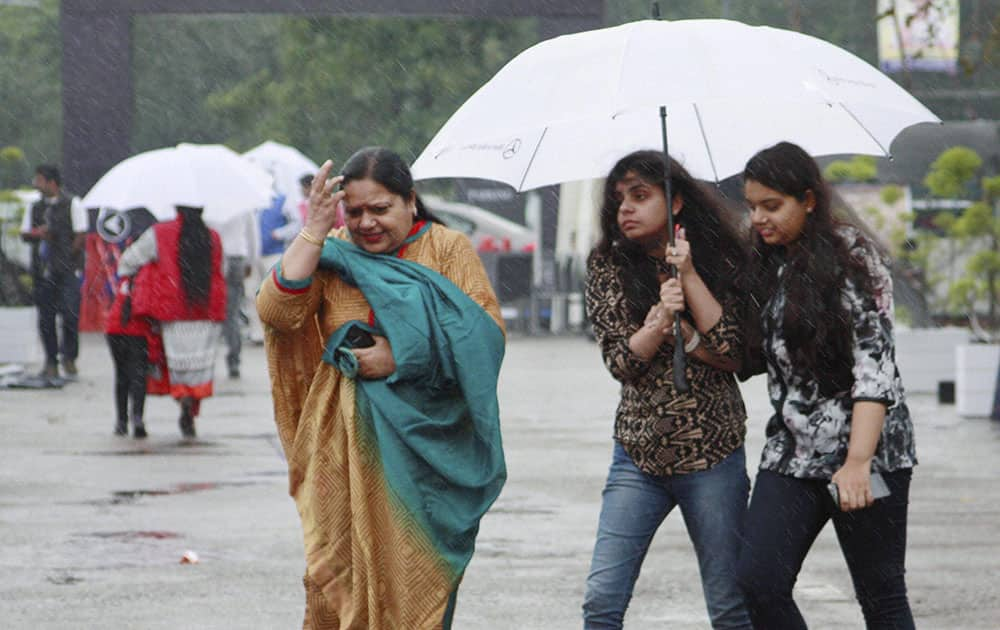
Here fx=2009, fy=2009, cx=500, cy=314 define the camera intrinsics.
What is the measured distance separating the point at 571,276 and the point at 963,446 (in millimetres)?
14682

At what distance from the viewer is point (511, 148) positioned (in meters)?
6.07

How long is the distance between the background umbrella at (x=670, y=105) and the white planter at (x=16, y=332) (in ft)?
51.1

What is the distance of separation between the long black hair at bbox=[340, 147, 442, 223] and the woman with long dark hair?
25.9 ft

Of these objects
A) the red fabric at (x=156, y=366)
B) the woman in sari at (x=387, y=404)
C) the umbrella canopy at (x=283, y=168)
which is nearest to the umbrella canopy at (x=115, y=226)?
the umbrella canopy at (x=283, y=168)

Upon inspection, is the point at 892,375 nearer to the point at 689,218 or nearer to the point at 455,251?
the point at 689,218

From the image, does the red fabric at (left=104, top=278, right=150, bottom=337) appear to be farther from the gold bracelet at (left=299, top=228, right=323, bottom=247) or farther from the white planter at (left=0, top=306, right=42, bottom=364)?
the gold bracelet at (left=299, top=228, right=323, bottom=247)

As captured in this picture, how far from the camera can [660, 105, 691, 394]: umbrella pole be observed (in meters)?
5.46

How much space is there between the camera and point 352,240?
18.8ft

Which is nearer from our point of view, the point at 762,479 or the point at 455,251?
the point at 762,479

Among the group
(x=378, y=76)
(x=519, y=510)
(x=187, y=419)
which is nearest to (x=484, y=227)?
(x=378, y=76)

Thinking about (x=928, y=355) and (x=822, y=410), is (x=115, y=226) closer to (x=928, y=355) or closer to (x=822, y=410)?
(x=928, y=355)

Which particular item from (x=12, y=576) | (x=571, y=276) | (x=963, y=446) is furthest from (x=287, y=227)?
(x=12, y=576)

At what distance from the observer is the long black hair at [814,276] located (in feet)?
16.9

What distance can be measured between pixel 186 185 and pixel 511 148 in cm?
797
